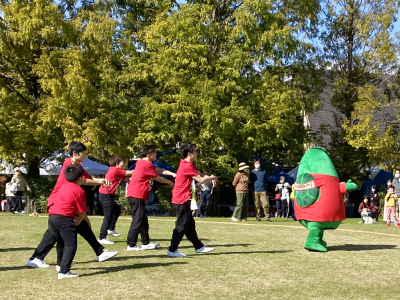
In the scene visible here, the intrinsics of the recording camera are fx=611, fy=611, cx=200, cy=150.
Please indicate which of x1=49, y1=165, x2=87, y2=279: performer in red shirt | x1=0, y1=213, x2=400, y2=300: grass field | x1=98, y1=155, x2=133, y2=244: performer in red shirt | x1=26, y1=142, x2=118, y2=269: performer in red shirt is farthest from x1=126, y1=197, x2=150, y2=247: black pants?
x1=49, y1=165, x2=87, y2=279: performer in red shirt

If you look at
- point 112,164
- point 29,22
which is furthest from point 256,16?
point 112,164

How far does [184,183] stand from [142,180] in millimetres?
887

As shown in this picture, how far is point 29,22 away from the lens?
25.7m

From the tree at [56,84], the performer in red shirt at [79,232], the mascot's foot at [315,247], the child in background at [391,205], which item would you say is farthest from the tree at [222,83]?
the performer in red shirt at [79,232]

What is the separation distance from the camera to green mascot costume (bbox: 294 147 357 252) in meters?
10.6

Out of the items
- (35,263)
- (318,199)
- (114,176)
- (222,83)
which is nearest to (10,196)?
(222,83)

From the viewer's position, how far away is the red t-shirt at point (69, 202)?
814 centimetres

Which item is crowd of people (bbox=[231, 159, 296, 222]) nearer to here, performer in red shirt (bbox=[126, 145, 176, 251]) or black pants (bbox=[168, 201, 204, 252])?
performer in red shirt (bbox=[126, 145, 176, 251])

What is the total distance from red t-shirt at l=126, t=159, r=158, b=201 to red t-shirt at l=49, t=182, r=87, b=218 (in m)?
2.31

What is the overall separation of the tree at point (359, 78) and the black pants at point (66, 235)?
22225mm

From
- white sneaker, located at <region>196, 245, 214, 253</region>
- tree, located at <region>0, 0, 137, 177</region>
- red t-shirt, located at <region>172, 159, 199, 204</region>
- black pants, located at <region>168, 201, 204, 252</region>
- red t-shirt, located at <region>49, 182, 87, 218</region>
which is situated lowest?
white sneaker, located at <region>196, 245, 214, 253</region>

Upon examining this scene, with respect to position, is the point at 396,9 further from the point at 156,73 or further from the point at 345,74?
the point at 156,73

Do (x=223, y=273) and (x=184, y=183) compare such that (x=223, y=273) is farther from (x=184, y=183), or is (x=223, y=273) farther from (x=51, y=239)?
(x=51, y=239)

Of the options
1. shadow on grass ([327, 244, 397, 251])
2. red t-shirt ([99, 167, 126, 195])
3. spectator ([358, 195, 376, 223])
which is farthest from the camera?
spectator ([358, 195, 376, 223])
